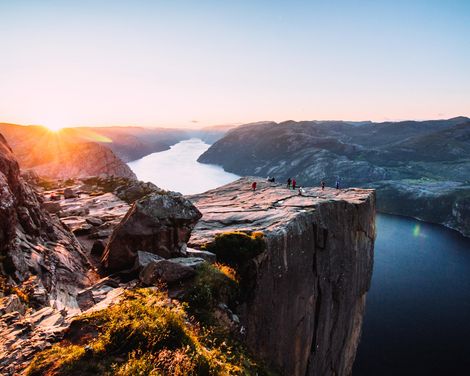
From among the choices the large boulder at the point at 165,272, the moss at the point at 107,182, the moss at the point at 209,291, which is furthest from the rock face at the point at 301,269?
the moss at the point at 107,182

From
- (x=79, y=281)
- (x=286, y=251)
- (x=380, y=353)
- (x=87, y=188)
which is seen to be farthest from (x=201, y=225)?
(x=380, y=353)

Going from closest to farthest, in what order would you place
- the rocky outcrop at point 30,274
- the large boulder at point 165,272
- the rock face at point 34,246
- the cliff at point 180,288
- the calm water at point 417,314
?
the cliff at point 180,288 → the rocky outcrop at point 30,274 → the large boulder at point 165,272 → the rock face at point 34,246 → the calm water at point 417,314

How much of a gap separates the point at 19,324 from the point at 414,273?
12787 cm

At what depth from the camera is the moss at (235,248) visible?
22062 millimetres

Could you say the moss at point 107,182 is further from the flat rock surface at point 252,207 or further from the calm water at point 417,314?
the calm water at point 417,314

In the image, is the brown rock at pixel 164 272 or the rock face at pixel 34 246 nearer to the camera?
the brown rock at pixel 164 272

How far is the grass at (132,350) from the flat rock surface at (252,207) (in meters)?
12.3

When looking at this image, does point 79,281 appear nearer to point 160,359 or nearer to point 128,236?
point 128,236

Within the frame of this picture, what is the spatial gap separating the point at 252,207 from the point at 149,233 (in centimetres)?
1806

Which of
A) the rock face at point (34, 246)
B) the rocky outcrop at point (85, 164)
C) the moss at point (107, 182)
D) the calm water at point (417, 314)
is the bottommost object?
the calm water at point (417, 314)

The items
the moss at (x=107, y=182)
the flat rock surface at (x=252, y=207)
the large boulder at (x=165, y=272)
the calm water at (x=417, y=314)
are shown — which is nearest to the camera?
the large boulder at (x=165, y=272)

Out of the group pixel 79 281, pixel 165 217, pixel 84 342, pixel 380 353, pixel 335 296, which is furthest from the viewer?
pixel 380 353

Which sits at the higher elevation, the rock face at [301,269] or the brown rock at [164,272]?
the brown rock at [164,272]

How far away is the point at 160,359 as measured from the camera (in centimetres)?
879
